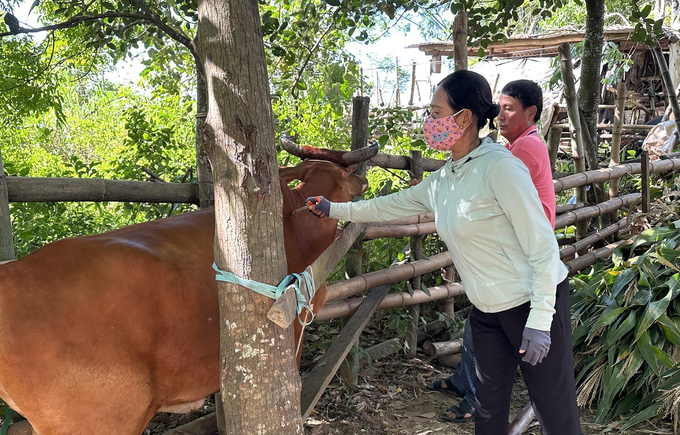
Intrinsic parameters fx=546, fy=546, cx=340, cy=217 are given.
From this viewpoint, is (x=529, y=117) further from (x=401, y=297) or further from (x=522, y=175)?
(x=401, y=297)

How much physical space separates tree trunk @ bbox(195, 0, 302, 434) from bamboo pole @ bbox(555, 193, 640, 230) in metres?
4.23

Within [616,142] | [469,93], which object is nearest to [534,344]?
[469,93]

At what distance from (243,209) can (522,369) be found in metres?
1.47

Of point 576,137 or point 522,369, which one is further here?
point 576,137

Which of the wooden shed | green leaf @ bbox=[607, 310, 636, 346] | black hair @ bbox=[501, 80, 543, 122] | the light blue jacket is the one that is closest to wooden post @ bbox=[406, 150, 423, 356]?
black hair @ bbox=[501, 80, 543, 122]

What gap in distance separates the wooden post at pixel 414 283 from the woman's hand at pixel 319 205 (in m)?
1.99

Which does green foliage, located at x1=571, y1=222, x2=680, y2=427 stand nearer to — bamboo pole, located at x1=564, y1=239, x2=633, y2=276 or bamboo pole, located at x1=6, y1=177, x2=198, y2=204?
bamboo pole, located at x1=564, y1=239, x2=633, y2=276

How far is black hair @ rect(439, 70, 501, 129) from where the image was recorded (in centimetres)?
237

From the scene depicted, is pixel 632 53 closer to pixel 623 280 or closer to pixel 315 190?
pixel 623 280

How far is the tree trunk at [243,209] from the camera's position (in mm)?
1929

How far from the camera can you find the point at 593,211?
596 cm

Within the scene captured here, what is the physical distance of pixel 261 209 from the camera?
1.96m

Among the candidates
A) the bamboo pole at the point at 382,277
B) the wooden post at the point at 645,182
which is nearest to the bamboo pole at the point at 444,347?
the bamboo pole at the point at 382,277

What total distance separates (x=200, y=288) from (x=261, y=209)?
1.90 ft
